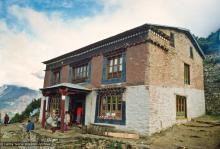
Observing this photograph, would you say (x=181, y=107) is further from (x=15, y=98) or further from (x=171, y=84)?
(x=15, y=98)

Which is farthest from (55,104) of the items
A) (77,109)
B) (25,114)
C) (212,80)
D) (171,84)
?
(212,80)

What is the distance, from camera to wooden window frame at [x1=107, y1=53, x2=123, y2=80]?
47.4 ft

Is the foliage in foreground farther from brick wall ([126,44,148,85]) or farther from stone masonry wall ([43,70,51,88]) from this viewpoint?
brick wall ([126,44,148,85])

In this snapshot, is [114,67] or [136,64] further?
[114,67]

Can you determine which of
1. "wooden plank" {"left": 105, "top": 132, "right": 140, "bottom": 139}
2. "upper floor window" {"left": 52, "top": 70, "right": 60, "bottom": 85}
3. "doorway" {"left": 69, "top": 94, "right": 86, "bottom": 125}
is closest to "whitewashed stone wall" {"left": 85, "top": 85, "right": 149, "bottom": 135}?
"wooden plank" {"left": 105, "top": 132, "right": 140, "bottom": 139}

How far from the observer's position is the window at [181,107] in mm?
14828

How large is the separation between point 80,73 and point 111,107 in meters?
5.22

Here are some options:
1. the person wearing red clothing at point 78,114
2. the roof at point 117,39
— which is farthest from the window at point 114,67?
the person wearing red clothing at point 78,114

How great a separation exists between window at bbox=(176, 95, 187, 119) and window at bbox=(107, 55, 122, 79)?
490cm

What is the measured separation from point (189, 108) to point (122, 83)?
6401 mm

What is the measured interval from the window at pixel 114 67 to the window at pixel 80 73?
2.66m

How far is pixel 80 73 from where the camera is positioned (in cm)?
1791

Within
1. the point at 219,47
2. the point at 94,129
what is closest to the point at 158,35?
the point at 94,129

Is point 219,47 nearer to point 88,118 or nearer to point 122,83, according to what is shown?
point 122,83
